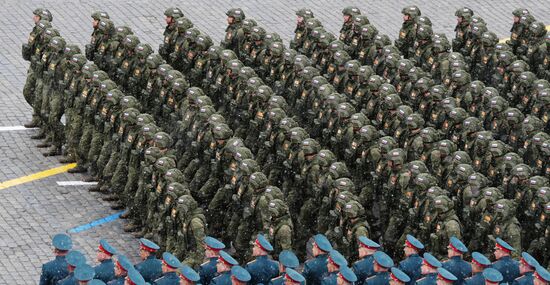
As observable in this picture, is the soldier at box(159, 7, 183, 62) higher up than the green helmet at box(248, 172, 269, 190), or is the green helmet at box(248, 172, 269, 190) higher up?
the green helmet at box(248, 172, 269, 190)

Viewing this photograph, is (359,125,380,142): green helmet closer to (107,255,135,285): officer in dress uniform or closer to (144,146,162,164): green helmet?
(144,146,162,164): green helmet

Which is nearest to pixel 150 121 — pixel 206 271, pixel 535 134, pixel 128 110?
pixel 128 110

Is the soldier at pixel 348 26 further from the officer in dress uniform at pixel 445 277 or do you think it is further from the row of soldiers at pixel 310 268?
the officer in dress uniform at pixel 445 277

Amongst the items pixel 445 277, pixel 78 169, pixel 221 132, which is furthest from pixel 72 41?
pixel 445 277

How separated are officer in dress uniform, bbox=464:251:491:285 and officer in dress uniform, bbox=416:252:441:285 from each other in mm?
600

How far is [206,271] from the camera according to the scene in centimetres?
2666

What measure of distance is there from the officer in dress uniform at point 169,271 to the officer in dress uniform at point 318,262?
6.84ft

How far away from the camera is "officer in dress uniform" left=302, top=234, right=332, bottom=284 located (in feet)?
87.6

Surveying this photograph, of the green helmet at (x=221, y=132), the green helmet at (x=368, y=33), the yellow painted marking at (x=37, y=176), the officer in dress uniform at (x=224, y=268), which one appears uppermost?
the green helmet at (x=368, y=33)

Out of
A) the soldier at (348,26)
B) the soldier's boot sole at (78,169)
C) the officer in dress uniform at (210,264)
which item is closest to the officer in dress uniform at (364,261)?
the officer in dress uniform at (210,264)

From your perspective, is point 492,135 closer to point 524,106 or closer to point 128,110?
point 524,106

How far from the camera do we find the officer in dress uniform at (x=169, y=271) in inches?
1023

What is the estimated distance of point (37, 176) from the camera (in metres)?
32.6

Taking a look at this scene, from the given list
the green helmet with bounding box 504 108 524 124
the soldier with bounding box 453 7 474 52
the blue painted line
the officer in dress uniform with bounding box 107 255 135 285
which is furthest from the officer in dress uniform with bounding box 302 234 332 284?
the soldier with bounding box 453 7 474 52
